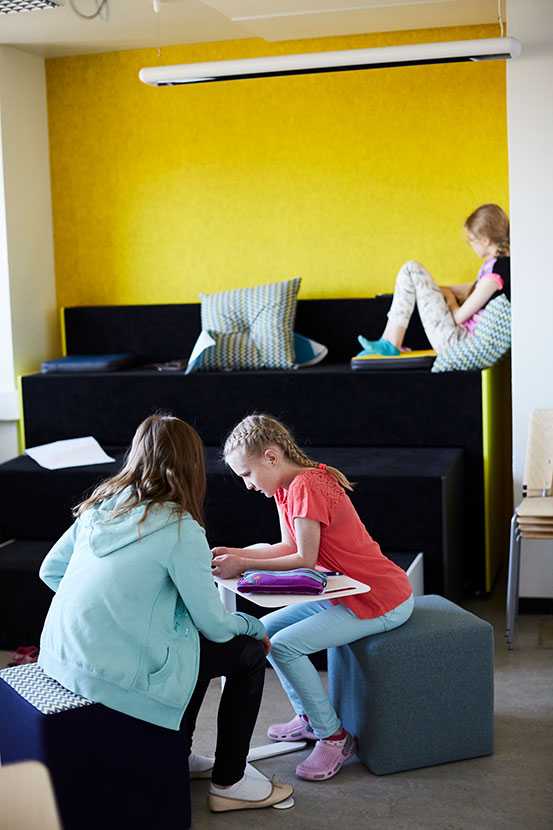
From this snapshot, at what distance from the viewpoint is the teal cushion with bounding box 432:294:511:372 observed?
192 inches

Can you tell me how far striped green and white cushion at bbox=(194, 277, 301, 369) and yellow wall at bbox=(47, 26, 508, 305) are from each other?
35 cm

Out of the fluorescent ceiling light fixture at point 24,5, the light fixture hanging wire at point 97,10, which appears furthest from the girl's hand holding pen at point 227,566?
the light fixture hanging wire at point 97,10

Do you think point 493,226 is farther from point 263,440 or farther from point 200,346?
point 263,440

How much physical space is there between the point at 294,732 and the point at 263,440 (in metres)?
A: 0.91

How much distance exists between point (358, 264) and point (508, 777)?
3.03 m

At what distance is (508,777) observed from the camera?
328cm

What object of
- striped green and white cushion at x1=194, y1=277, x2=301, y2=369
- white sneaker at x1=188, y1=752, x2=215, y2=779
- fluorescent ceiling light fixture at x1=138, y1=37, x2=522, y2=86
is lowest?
white sneaker at x1=188, y1=752, x2=215, y2=779

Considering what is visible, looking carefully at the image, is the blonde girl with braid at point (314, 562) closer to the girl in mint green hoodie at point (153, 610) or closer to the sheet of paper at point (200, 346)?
the girl in mint green hoodie at point (153, 610)

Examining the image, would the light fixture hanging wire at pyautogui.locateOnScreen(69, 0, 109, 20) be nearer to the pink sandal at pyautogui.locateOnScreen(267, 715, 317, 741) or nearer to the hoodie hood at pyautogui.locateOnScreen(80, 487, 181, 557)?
the hoodie hood at pyautogui.locateOnScreen(80, 487, 181, 557)

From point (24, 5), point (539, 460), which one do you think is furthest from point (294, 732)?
point (24, 5)

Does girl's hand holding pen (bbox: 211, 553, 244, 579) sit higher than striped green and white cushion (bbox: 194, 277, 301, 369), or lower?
lower

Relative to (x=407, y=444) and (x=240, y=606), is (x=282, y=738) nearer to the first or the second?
(x=240, y=606)

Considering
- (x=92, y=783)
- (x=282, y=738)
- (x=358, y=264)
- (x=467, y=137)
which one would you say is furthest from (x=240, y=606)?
(x=467, y=137)

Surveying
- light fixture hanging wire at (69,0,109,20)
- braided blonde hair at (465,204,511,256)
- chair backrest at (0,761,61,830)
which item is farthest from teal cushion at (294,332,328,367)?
chair backrest at (0,761,61,830)
